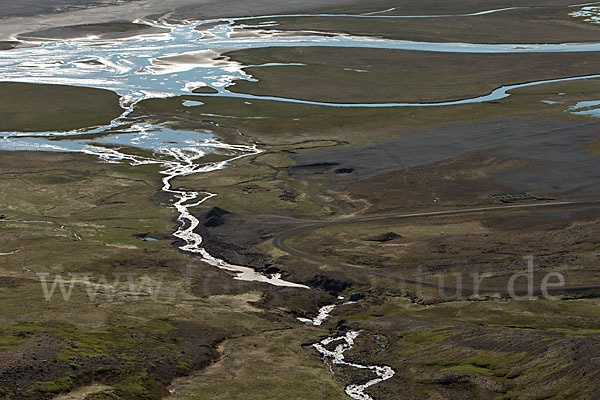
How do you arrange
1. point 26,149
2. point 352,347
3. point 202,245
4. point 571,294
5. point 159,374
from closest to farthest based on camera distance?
point 159,374
point 352,347
point 571,294
point 202,245
point 26,149

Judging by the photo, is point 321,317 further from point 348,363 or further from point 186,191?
point 186,191

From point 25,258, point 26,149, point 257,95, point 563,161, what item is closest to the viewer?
point 25,258

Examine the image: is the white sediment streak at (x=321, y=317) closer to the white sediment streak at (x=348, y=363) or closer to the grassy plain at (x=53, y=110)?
the white sediment streak at (x=348, y=363)

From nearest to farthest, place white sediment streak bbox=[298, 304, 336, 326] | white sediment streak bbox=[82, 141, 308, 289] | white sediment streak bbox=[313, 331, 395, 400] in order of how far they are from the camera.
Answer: white sediment streak bbox=[313, 331, 395, 400] < white sediment streak bbox=[298, 304, 336, 326] < white sediment streak bbox=[82, 141, 308, 289]

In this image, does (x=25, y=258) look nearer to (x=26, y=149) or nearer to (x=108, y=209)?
(x=108, y=209)

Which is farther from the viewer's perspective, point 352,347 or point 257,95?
point 257,95

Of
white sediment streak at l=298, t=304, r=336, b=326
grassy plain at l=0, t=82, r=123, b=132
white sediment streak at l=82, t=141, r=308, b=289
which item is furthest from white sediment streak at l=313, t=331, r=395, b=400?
Result: grassy plain at l=0, t=82, r=123, b=132

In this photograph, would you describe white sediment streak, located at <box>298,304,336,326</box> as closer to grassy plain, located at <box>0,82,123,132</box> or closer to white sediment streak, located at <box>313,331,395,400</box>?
white sediment streak, located at <box>313,331,395,400</box>

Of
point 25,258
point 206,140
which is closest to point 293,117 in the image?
point 206,140

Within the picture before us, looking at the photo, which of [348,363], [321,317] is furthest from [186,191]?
[348,363]
